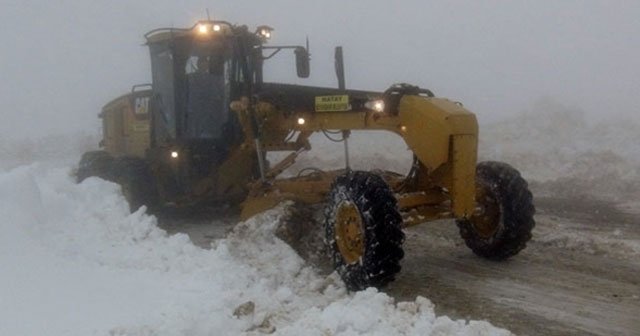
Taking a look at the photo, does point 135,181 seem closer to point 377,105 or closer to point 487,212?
point 377,105

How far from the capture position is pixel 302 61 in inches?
358

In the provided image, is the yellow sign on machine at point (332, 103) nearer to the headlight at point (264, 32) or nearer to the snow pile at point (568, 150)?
the headlight at point (264, 32)

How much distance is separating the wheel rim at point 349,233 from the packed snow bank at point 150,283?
0.27 meters

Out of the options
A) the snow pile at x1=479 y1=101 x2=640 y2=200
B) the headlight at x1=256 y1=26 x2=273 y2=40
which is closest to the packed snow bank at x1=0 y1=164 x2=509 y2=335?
the headlight at x1=256 y1=26 x2=273 y2=40

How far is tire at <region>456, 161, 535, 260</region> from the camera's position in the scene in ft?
22.5

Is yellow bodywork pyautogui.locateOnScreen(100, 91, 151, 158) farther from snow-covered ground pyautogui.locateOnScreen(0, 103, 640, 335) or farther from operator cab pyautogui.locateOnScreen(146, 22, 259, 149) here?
snow-covered ground pyautogui.locateOnScreen(0, 103, 640, 335)

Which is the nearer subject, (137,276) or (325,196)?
(137,276)

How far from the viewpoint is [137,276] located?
5.96m

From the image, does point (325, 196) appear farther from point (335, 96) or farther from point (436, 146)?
point (436, 146)

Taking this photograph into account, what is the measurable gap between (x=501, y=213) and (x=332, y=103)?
2070 mm

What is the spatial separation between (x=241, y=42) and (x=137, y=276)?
4563 millimetres

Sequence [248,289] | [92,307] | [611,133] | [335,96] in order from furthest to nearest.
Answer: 1. [611,133]
2. [335,96]
3. [248,289]
4. [92,307]

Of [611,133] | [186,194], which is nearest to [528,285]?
[186,194]

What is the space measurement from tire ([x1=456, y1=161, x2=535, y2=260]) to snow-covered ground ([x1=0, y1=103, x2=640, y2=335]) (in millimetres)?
1478
